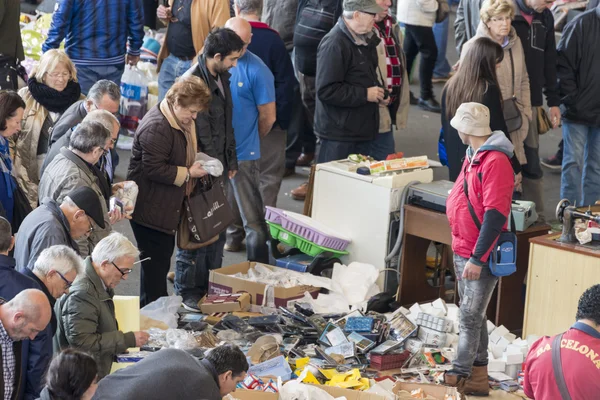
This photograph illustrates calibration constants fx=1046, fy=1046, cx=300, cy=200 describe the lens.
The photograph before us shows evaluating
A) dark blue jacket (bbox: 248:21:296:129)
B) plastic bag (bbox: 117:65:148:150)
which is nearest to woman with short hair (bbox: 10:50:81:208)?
dark blue jacket (bbox: 248:21:296:129)

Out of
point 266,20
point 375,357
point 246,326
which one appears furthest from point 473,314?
point 266,20

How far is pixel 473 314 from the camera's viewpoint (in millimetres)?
6059

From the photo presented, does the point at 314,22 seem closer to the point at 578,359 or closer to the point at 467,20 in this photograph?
the point at 467,20

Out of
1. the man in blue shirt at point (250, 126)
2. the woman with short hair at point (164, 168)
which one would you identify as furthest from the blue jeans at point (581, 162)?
the woman with short hair at point (164, 168)

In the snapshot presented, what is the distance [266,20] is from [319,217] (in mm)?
2643

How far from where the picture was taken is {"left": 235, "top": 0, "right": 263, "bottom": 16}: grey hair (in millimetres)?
7867

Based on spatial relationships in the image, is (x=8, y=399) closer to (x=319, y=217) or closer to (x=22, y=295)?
(x=22, y=295)

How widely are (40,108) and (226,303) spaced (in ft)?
6.06

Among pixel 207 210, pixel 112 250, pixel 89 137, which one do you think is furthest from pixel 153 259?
pixel 112 250

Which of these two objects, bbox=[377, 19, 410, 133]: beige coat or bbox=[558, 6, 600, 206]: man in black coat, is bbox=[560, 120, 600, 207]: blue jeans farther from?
bbox=[377, 19, 410, 133]: beige coat

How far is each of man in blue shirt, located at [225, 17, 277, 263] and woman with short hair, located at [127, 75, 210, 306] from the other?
2.70ft

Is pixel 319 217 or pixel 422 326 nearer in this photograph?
pixel 422 326

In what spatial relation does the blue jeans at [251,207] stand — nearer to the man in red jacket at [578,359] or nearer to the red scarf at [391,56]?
the red scarf at [391,56]

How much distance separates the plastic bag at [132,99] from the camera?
33.4 feet
